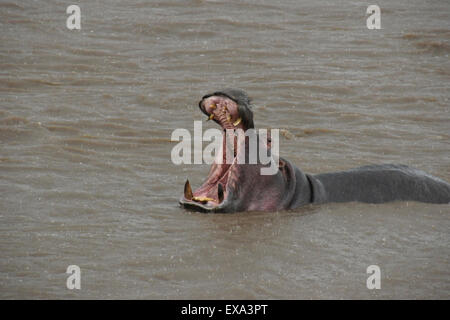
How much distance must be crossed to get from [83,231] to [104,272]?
2.57ft

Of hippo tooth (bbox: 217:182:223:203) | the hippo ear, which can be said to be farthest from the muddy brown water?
the hippo ear

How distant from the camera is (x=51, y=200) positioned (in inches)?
278

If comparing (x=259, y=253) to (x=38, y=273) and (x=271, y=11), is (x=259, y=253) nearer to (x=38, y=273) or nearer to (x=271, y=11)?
(x=38, y=273)

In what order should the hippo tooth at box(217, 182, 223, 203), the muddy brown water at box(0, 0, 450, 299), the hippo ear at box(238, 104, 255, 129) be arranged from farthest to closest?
the hippo tooth at box(217, 182, 223, 203), the hippo ear at box(238, 104, 255, 129), the muddy brown water at box(0, 0, 450, 299)

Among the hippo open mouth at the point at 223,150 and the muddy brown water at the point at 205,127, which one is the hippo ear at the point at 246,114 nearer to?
the hippo open mouth at the point at 223,150

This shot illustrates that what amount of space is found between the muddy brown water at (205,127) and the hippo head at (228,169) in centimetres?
15

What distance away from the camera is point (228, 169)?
655cm

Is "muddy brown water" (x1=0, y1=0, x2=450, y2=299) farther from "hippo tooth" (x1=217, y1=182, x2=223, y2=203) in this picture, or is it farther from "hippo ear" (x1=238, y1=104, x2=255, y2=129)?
"hippo ear" (x1=238, y1=104, x2=255, y2=129)

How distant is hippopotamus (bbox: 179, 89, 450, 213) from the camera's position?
6.25m

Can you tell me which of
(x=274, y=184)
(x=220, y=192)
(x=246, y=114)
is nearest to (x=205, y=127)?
(x=274, y=184)

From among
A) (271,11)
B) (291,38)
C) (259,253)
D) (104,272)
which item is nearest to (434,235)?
(259,253)

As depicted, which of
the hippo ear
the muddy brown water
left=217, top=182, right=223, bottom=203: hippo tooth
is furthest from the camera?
left=217, top=182, right=223, bottom=203: hippo tooth
